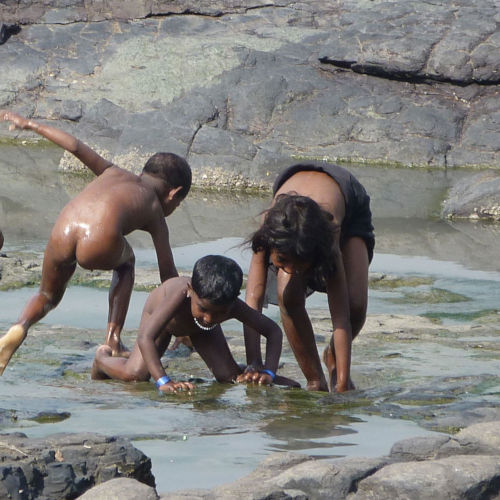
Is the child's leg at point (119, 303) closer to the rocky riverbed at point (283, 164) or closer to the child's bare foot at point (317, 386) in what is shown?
the rocky riverbed at point (283, 164)

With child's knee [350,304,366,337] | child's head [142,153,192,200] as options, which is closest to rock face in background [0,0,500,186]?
child's head [142,153,192,200]

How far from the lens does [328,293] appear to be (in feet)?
16.3

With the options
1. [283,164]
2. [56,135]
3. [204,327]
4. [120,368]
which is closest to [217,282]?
[204,327]

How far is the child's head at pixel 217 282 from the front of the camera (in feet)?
16.0

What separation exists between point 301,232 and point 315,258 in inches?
6.1

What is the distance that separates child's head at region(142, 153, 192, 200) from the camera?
6004 millimetres

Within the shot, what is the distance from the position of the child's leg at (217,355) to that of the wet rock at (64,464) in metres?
1.76

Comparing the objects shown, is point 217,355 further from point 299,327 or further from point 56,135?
point 56,135

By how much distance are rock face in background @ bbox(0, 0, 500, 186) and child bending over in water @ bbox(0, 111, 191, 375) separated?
5.40m

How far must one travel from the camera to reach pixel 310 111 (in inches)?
521

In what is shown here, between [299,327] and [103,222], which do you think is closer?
[299,327]

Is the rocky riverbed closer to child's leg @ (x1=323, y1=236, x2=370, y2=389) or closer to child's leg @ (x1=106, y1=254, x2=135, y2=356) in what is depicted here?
child's leg @ (x1=106, y1=254, x2=135, y2=356)

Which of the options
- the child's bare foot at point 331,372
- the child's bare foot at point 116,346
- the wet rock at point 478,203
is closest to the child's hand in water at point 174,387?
the child's bare foot at point 331,372

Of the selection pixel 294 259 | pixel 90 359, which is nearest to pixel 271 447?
pixel 294 259
